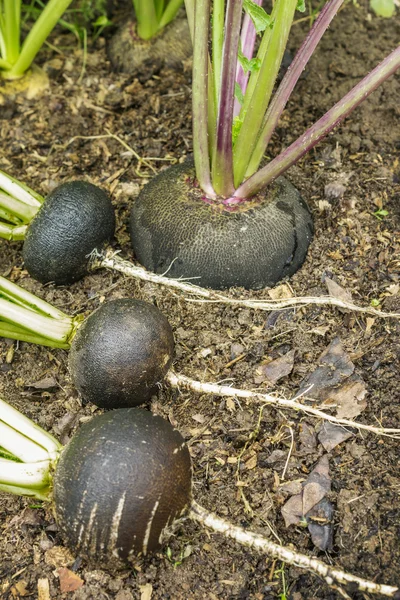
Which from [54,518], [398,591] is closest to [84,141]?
[54,518]

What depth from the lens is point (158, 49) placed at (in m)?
3.45

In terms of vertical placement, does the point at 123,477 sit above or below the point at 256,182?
below

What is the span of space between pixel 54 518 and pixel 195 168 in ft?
4.61

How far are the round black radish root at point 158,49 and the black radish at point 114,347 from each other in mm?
1660

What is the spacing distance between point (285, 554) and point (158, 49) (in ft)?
8.50

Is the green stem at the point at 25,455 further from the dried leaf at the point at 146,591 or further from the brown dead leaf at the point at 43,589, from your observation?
the dried leaf at the point at 146,591

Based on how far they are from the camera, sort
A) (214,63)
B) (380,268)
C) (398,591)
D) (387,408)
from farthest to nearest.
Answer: (380,268), (214,63), (387,408), (398,591)

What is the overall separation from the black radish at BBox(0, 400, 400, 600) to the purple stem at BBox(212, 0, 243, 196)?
3.18 feet

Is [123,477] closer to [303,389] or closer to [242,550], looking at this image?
[242,550]

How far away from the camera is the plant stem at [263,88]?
2.18 meters

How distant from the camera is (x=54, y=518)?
6.98 ft

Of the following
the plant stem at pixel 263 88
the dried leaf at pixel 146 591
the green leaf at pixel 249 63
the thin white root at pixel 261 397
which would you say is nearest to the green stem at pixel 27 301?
the thin white root at pixel 261 397

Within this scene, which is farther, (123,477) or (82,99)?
(82,99)

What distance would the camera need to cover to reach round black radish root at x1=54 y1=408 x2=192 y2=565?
1.90 m
